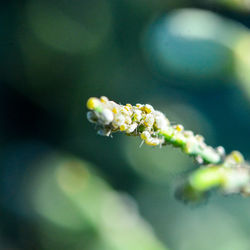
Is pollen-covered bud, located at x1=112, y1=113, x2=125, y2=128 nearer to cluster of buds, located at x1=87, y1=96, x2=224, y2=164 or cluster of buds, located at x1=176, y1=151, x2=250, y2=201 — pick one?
cluster of buds, located at x1=87, y1=96, x2=224, y2=164

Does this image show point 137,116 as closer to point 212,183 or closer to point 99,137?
point 212,183

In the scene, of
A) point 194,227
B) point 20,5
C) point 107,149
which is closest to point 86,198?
point 107,149

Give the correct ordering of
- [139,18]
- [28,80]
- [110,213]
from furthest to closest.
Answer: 1. [28,80]
2. [139,18]
3. [110,213]

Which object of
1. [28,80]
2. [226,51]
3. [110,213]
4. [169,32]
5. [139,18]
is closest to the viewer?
[226,51]

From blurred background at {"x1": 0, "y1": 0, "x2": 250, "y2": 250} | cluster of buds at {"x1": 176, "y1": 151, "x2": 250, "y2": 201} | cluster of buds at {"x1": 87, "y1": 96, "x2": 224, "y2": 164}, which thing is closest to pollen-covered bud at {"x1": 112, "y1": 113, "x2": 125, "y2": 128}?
cluster of buds at {"x1": 87, "y1": 96, "x2": 224, "y2": 164}

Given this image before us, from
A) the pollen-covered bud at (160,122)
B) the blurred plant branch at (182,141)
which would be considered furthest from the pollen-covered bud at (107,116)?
the pollen-covered bud at (160,122)

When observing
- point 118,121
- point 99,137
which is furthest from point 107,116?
point 99,137

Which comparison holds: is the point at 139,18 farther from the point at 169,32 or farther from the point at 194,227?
the point at 194,227
